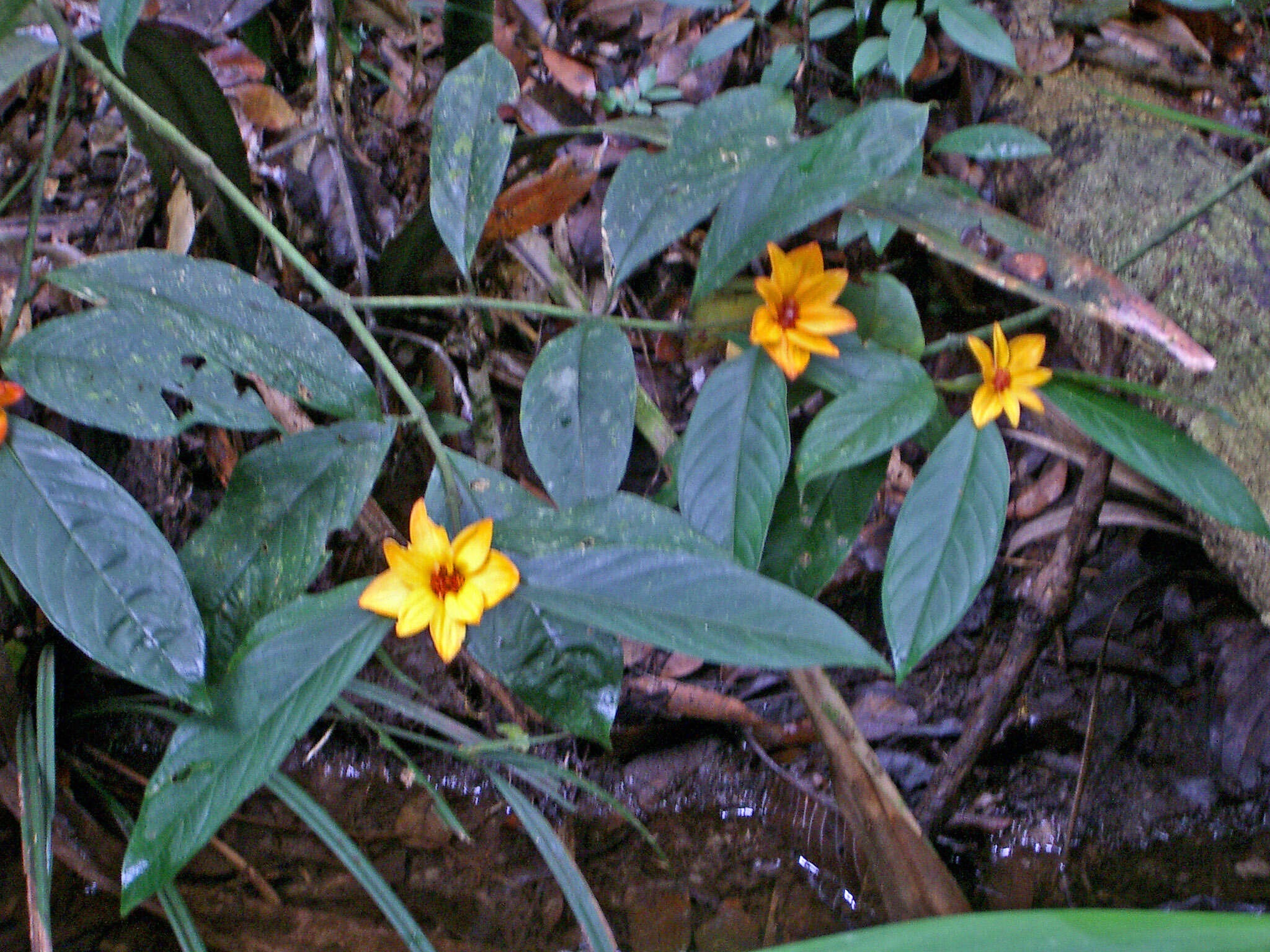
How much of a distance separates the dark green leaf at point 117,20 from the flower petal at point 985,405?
101cm

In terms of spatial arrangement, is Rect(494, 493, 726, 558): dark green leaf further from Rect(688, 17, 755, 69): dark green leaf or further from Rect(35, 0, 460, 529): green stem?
Rect(688, 17, 755, 69): dark green leaf

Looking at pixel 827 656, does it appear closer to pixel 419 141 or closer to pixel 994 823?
pixel 994 823

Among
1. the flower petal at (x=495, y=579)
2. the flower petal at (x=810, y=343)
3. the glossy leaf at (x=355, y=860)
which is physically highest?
the flower petal at (x=810, y=343)

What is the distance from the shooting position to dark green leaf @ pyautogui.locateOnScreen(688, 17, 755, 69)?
151 centimetres

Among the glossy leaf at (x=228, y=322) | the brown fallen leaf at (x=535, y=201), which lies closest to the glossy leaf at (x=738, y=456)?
the glossy leaf at (x=228, y=322)

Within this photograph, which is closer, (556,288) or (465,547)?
(465,547)

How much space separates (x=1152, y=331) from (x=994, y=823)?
81cm

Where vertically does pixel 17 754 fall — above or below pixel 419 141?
below

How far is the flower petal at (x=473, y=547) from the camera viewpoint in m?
0.77

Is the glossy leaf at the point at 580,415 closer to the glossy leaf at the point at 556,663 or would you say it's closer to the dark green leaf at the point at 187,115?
the glossy leaf at the point at 556,663

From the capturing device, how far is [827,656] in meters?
0.65

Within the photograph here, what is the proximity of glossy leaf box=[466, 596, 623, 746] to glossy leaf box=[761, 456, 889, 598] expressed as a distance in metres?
0.24

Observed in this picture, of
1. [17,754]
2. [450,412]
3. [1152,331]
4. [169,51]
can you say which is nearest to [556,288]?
[450,412]

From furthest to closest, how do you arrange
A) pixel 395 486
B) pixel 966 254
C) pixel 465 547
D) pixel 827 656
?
pixel 395 486 < pixel 966 254 < pixel 465 547 < pixel 827 656
